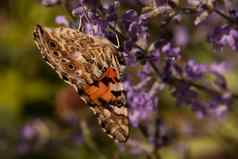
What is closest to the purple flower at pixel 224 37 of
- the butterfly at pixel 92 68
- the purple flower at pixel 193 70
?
the purple flower at pixel 193 70

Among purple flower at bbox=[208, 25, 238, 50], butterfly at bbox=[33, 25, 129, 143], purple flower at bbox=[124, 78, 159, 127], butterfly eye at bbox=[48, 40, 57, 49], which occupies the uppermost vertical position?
butterfly eye at bbox=[48, 40, 57, 49]

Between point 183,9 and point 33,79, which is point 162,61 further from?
point 33,79

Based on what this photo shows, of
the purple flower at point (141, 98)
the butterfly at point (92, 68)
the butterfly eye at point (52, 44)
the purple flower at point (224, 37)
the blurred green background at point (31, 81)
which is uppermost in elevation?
the butterfly eye at point (52, 44)

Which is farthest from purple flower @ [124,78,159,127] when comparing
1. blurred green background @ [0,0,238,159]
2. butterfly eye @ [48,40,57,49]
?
blurred green background @ [0,0,238,159]

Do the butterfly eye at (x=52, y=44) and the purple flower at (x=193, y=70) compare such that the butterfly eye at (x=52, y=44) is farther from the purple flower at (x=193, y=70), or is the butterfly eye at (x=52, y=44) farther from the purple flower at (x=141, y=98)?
the purple flower at (x=193, y=70)

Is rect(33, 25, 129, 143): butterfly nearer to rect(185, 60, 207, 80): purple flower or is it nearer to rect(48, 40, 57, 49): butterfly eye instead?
rect(48, 40, 57, 49): butterfly eye

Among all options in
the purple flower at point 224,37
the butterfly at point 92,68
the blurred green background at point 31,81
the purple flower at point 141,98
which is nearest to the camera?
the butterfly at point 92,68

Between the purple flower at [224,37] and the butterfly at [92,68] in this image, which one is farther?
the purple flower at [224,37]

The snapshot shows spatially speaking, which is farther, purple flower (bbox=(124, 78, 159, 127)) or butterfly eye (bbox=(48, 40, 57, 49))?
purple flower (bbox=(124, 78, 159, 127))

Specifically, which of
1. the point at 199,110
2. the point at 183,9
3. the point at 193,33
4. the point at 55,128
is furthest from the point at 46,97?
the point at 183,9
